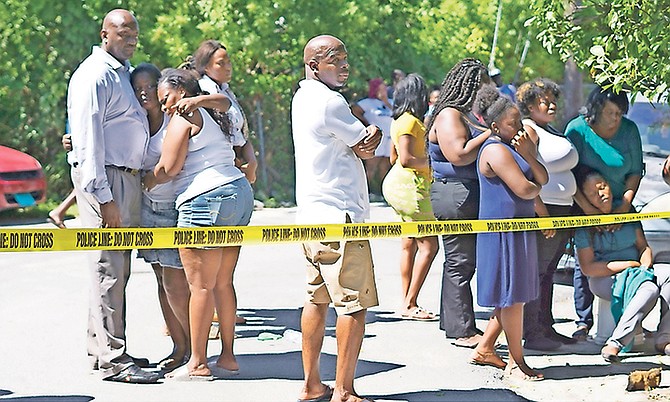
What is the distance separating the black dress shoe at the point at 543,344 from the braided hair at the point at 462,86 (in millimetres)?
1618

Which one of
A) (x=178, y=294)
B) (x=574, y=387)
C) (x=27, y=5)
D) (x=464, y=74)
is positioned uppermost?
(x=27, y=5)

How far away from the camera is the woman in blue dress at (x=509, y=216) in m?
6.71

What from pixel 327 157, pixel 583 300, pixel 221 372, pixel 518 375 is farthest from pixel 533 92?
pixel 221 372

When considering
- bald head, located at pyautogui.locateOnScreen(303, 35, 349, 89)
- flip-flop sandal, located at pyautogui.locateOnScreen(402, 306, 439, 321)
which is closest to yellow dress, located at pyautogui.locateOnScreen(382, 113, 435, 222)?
flip-flop sandal, located at pyautogui.locateOnScreen(402, 306, 439, 321)

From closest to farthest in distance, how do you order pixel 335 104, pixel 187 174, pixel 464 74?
pixel 335 104, pixel 187 174, pixel 464 74

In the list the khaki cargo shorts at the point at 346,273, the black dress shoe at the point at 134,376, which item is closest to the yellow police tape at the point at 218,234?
the khaki cargo shorts at the point at 346,273

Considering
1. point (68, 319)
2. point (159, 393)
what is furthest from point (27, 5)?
point (159, 393)

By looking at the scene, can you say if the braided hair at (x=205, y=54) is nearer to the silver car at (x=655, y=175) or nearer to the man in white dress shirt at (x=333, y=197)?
the man in white dress shirt at (x=333, y=197)

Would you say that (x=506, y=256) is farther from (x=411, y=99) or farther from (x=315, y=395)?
(x=411, y=99)

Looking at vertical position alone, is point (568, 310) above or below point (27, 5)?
below

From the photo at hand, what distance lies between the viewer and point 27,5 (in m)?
16.4

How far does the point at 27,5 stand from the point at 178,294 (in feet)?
35.0

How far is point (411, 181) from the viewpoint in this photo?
8.20 metres

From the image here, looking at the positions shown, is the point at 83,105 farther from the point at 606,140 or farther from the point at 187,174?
the point at 606,140
